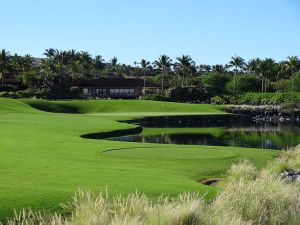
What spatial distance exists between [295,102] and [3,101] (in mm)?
58277

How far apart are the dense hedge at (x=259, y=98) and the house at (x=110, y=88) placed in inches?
713

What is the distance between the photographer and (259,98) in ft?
355

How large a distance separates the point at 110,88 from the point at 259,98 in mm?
33055

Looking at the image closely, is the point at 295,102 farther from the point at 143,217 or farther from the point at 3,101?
the point at 143,217

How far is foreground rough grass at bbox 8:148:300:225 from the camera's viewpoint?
7.61 m

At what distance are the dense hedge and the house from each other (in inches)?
713

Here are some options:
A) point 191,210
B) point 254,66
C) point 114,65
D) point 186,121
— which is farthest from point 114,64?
point 191,210

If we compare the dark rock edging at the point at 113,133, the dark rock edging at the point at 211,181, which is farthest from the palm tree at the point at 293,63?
the dark rock edging at the point at 211,181

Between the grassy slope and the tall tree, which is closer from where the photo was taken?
the grassy slope

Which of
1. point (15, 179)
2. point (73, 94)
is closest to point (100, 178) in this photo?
point (15, 179)

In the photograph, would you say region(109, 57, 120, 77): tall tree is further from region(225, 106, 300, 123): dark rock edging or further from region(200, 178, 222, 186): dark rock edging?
region(200, 178, 222, 186): dark rock edging

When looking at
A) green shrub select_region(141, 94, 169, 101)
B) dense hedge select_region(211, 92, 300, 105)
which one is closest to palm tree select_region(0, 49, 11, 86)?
green shrub select_region(141, 94, 169, 101)

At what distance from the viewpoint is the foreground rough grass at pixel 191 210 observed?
299 inches

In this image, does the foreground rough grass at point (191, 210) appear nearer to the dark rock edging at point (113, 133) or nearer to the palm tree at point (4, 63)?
the dark rock edging at point (113, 133)
